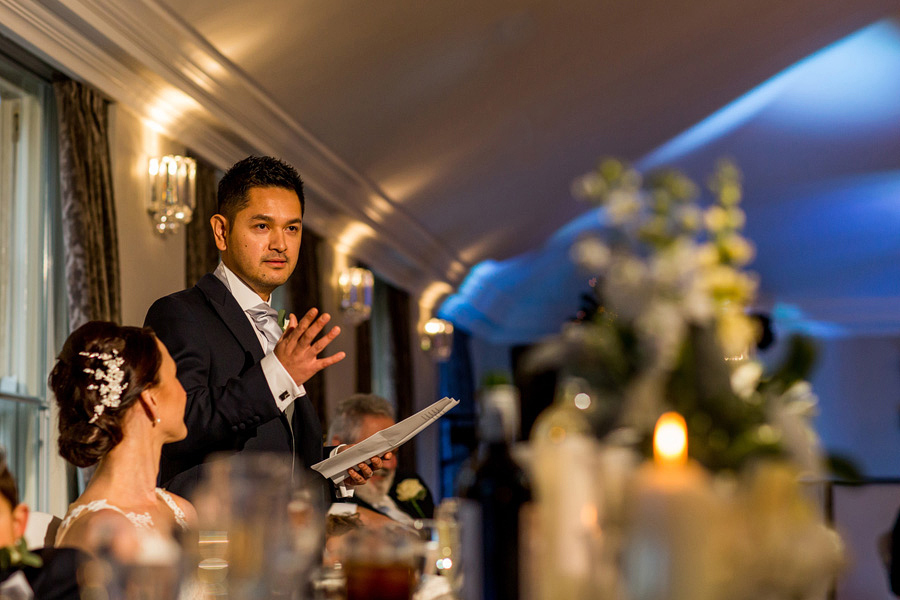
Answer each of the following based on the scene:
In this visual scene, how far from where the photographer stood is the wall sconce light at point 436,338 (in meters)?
9.72

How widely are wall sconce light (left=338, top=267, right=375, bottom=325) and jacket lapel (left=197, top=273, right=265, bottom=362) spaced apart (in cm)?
535

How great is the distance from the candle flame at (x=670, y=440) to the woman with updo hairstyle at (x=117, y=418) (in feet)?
3.19

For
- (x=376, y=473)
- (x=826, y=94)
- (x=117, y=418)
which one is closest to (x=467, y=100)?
(x=826, y=94)

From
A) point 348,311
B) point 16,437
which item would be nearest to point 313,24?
point 16,437

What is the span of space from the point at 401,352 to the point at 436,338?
65cm

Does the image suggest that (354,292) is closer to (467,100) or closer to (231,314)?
(467,100)

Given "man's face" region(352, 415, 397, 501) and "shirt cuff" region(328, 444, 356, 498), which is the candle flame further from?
"man's face" region(352, 415, 397, 501)

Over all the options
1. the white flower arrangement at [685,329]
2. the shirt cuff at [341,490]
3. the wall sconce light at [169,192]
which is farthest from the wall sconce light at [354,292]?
the white flower arrangement at [685,329]

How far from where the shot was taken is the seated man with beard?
159 inches

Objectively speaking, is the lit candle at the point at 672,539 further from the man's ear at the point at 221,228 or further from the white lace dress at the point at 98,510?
the man's ear at the point at 221,228

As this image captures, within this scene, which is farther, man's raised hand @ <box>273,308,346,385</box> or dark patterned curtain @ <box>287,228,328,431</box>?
dark patterned curtain @ <box>287,228,328,431</box>

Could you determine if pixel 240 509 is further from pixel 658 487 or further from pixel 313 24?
pixel 313 24

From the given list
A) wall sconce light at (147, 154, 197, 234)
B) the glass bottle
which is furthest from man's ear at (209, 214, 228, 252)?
wall sconce light at (147, 154, 197, 234)

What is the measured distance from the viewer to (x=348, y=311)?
7609mm
